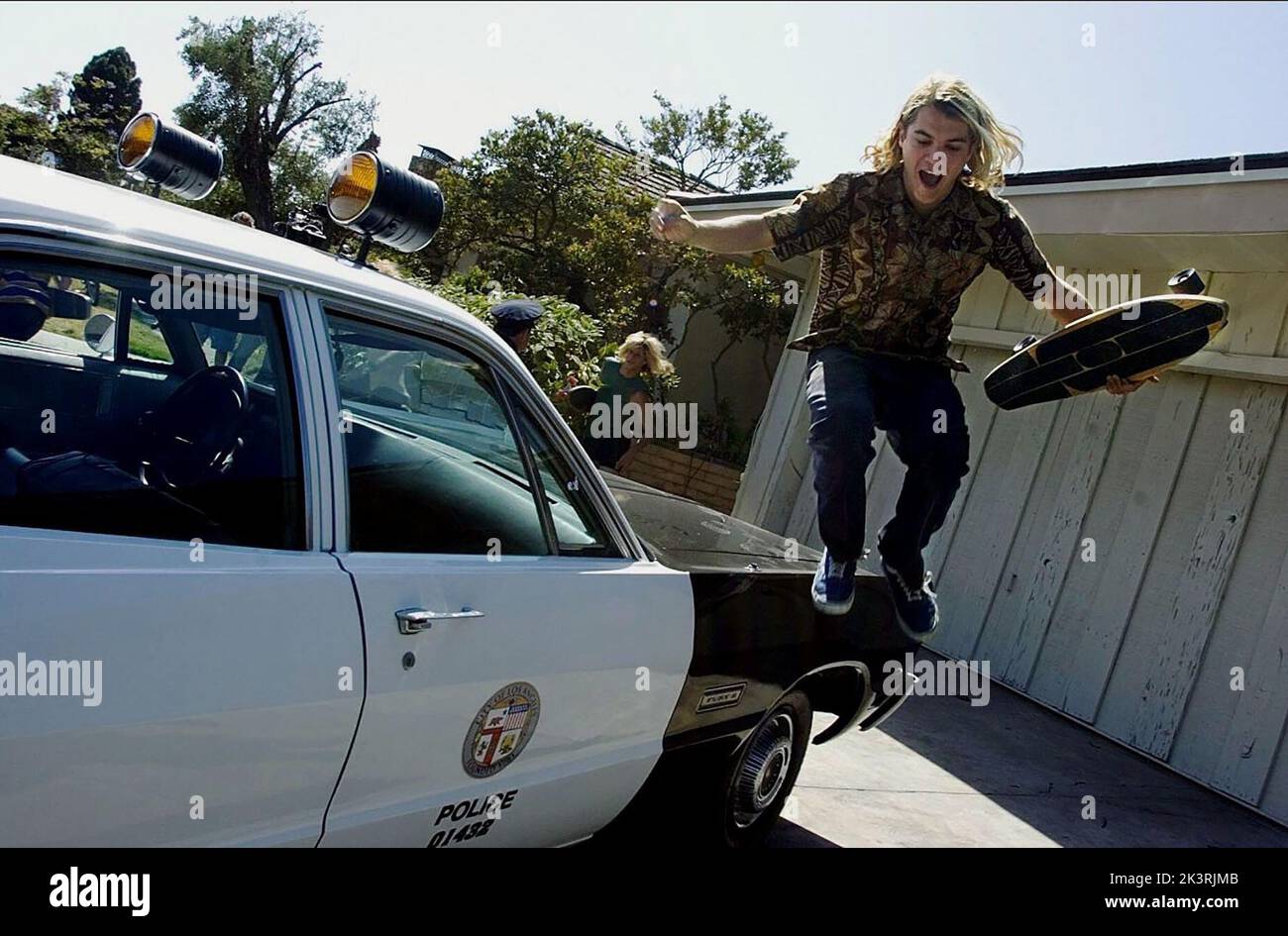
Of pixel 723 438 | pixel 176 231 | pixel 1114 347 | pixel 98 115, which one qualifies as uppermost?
pixel 98 115

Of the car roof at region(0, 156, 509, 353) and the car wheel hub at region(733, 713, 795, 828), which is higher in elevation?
the car roof at region(0, 156, 509, 353)

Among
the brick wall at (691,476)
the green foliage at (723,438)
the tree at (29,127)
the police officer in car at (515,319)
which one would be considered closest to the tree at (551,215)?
the green foliage at (723,438)

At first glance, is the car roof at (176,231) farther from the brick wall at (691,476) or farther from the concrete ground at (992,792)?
the brick wall at (691,476)

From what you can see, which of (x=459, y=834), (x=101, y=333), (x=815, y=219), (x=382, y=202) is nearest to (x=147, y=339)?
(x=101, y=333)

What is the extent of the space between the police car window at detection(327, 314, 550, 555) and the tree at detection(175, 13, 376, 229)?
8.54 meters

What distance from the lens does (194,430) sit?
2.33 metres

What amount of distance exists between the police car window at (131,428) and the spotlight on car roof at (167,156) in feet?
3.08

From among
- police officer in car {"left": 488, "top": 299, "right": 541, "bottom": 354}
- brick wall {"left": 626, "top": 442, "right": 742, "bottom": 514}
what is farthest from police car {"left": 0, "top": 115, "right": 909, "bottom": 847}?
brick wall {"left": 626, "top": 442, "right": 742, "bottom": 514}

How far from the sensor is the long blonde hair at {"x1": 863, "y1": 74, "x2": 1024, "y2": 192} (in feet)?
11.3

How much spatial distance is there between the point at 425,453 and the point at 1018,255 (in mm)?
2094

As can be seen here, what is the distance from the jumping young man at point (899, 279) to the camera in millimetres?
3482

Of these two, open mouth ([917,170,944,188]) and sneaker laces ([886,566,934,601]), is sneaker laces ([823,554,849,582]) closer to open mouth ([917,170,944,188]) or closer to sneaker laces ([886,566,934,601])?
sneaker laces ([886,566,934,601])

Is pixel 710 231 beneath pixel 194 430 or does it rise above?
above

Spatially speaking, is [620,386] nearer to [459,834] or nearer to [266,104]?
[459,834]
